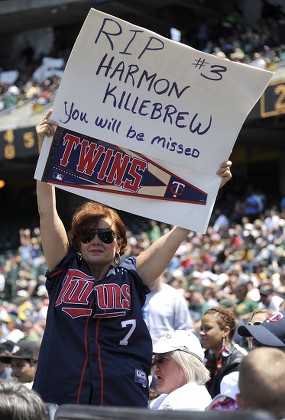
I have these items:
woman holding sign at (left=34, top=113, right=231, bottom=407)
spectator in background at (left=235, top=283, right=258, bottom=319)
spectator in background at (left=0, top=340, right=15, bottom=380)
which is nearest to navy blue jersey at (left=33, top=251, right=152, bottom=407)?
woman holding sign at (left=34, top=113, right=231, bottom=407)

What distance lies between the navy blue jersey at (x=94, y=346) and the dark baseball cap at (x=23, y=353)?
2620 millimetres

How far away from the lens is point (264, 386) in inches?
81.6

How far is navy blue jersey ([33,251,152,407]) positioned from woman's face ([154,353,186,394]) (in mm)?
448

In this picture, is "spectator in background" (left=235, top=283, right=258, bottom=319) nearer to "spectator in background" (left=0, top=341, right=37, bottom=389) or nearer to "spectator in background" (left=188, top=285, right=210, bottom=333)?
"spectator in background" (left=188, top=285, right=210, bottom=333)

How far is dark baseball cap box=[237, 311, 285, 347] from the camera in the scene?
3.10 meters

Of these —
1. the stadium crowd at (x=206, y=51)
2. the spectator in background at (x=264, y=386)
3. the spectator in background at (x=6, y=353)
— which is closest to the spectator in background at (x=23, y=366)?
the spectator in background at (x=6, y=353)

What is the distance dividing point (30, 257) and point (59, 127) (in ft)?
53.0

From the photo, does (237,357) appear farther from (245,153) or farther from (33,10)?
(33,10)

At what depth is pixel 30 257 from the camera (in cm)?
1972

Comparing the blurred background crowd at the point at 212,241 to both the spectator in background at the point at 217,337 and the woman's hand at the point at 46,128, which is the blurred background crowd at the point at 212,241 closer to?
the spectator in background at the point at 217,337

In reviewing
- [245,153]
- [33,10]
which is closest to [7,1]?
[33,10]

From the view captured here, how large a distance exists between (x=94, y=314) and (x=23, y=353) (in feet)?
9.23

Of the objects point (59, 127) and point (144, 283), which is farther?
point (59, 127)

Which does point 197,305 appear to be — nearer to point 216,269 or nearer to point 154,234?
point 216,269
